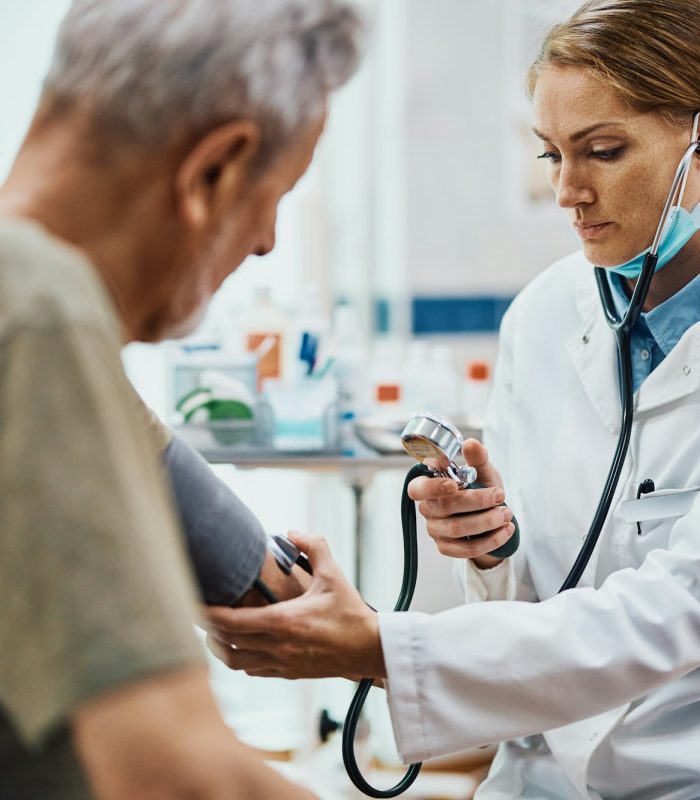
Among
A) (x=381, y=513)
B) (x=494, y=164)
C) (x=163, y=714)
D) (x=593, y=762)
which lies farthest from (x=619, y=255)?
(x=494, y=164)

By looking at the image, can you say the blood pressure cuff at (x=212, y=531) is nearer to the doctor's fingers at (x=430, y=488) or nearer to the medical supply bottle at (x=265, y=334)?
the doctor's fingers at (x=430, y=488)

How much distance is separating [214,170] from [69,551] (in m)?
0.30

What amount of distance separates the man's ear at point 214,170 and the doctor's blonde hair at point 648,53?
2.07 ft

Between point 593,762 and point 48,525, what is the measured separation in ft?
2.87

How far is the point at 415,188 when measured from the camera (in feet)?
10.2

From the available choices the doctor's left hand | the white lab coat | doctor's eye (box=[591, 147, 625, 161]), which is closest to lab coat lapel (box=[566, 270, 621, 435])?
the white lab coat

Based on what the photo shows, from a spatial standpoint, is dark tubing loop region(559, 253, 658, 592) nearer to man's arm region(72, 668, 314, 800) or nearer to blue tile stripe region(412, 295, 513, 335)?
man's arm region(72, 668, 314, 800)

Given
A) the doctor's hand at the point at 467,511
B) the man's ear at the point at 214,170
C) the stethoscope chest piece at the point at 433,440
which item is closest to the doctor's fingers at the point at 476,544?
the doctor's hand at the point at 467,511

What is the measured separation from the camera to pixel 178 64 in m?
0.68

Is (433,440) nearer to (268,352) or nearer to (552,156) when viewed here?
(552,156)

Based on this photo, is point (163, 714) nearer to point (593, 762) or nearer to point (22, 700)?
point (22, 700)

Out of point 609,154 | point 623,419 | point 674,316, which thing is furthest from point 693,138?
point 623,419

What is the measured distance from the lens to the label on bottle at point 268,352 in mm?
2395

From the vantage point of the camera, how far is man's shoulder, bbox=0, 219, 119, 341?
57cm
